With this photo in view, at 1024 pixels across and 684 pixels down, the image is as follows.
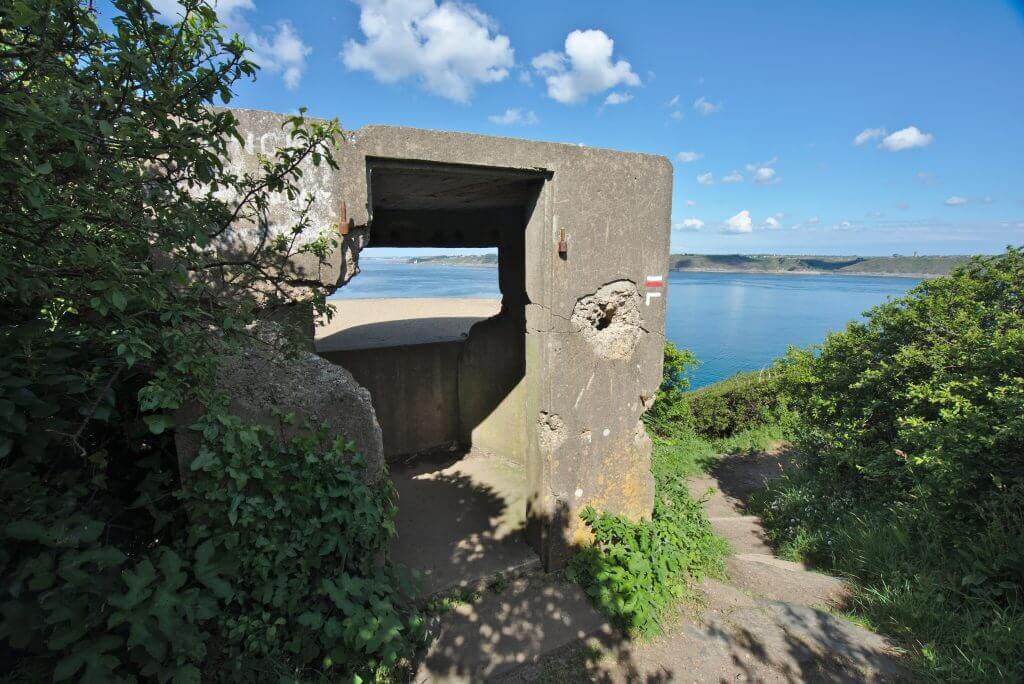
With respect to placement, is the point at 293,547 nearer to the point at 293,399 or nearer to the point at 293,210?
the point at 293,399

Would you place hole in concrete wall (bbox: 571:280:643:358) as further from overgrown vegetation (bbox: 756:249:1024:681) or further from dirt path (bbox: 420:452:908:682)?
overgrown vegetation (bbox: 756:249:1024:681)

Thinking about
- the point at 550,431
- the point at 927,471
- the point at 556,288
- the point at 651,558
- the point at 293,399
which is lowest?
the point at 651,558

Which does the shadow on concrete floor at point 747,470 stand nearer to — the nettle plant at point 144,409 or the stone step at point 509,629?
the stone step at point 509,629

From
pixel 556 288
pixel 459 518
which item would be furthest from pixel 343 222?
pixel 459 518

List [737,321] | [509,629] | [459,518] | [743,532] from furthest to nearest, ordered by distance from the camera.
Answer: [737,321] → [743,532] → [459,518] → [509,629]

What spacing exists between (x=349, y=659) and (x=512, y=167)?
3.28 m

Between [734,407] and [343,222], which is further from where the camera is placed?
[734,407]

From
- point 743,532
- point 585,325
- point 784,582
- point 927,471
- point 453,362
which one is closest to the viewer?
point 585,325

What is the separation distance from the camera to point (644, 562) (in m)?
3.91

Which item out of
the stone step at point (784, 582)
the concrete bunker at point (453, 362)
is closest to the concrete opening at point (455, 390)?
the concrete bunker at point (453, 362)

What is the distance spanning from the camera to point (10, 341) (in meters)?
1.76

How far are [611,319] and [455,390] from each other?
2.93 metres

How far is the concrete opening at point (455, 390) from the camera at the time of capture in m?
4.58

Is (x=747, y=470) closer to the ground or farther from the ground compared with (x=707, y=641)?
closer to the ground
